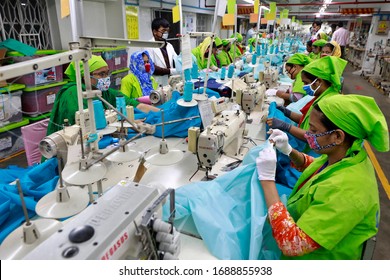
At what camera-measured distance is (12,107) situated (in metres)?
4.70

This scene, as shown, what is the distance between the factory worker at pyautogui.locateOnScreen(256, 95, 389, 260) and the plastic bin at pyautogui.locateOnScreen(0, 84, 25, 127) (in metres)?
4.64

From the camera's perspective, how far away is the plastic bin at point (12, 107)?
457 centimetres

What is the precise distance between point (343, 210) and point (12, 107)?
16.9ft

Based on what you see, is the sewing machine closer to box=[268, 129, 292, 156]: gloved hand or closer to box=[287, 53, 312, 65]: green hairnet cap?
box=[268, 129, 292, 156]: gloved hand

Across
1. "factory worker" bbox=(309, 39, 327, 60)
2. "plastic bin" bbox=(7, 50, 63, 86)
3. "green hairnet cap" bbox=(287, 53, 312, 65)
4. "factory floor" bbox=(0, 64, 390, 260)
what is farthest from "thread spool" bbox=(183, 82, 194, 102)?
"factory worker" bbox=(309, 39, 327, 60)

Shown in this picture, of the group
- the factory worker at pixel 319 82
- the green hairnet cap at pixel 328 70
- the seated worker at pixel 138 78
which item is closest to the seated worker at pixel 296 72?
the factory worker at pixel 319 82

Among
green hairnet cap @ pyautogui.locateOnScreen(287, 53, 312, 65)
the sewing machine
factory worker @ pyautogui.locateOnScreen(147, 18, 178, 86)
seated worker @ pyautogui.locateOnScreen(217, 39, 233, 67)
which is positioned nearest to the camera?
the sewing machine

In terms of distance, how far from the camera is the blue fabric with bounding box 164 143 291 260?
1.33 meters

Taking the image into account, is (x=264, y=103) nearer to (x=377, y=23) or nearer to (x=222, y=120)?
(x=222, y=120)

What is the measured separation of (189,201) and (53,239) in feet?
2.45

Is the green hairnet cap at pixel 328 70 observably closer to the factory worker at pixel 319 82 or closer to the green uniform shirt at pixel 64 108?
the factory worker at pixel 319 82

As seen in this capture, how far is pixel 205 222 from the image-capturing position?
1372mm

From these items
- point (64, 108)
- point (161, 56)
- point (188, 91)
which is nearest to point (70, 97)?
point (64, 108)
